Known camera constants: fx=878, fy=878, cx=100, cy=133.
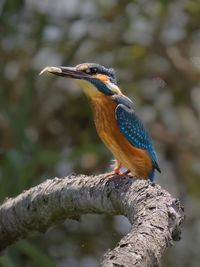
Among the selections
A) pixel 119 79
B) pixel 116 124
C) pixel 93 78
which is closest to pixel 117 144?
pixel 116 124

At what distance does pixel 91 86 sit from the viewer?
8.64 feet

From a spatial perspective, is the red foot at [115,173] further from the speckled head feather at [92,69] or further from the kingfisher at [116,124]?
the speckled head feather at [92,69]

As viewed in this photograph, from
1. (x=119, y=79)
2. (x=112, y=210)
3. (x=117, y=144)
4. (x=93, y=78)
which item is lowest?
(x=112, y=210)

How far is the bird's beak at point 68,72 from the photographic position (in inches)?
97.4

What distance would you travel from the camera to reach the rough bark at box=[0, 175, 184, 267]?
1.46 metres

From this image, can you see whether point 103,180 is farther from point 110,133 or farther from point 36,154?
point 36,154

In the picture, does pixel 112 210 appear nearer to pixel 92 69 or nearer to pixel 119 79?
pixel 92 69

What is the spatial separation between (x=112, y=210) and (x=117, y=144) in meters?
0.61

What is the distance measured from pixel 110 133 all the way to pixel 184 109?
202 cm

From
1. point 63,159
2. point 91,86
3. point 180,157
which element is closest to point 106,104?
point 91,86

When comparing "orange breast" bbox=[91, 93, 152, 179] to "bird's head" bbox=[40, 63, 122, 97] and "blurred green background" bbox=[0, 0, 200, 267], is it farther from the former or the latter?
"blurred green background" bbox=[0, 0, 200, 267]

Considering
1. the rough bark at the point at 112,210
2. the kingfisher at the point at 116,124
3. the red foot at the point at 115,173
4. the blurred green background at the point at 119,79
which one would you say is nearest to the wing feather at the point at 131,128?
the kingfisher at the point at 116,124

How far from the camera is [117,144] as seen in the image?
2.62m

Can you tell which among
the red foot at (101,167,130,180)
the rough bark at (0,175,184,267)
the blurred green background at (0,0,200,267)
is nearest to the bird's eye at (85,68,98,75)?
the red foot at (101,167,130,180)
